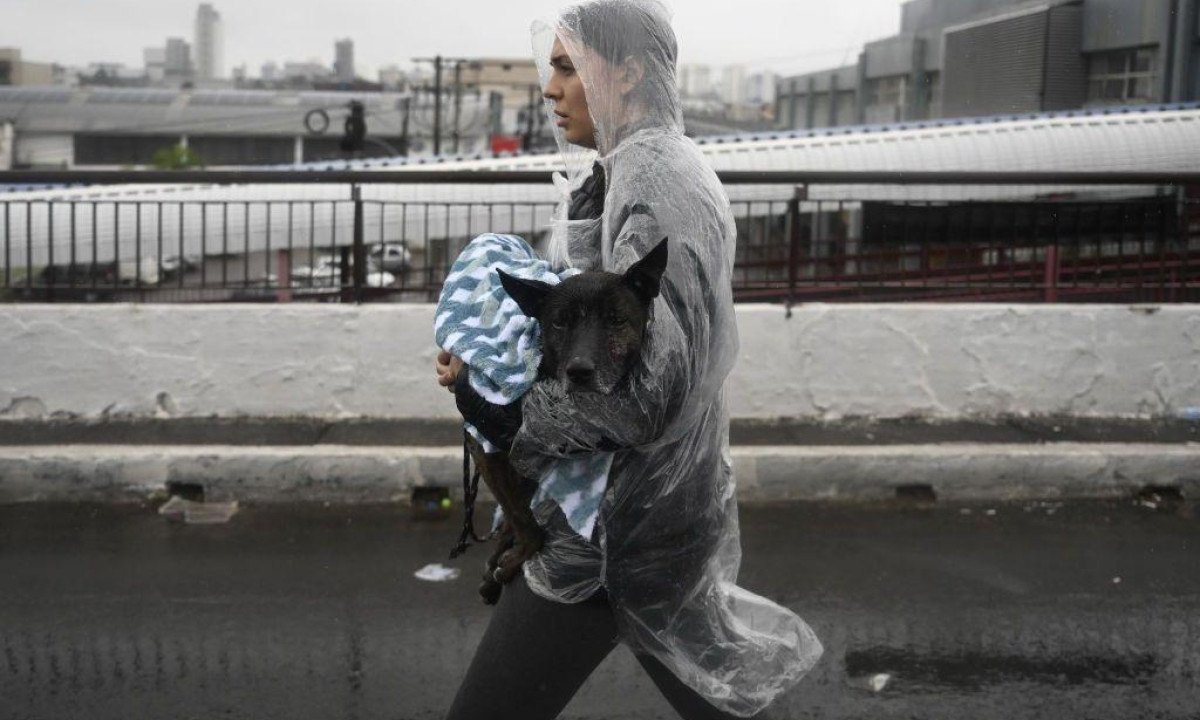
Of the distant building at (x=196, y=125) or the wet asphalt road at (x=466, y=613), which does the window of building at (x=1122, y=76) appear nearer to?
the wet asphalt road at (x=466, y=613)

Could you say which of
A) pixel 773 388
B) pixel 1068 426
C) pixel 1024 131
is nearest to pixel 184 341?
pixel 773 388

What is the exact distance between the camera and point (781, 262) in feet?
25.3

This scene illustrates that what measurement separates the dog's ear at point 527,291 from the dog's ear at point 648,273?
14 centimetres

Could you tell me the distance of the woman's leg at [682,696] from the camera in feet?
8.46

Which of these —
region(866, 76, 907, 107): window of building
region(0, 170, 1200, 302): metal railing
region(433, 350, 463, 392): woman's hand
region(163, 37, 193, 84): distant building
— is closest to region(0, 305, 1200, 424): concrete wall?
region(0, 170, 1200, 302): metal railing

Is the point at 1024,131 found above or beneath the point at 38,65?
beneath

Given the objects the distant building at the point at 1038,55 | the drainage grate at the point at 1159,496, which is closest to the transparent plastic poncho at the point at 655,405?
the drainage grate at the point at 1159,496

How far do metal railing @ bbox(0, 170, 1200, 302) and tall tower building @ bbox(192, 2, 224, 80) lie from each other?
487 feet

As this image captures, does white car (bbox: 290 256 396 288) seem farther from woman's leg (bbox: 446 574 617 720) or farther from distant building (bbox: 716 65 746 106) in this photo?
distant building (bbox: 716 65 746 106)

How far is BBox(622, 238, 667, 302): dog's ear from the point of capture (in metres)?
2.12

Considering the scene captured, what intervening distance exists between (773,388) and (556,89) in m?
5.09

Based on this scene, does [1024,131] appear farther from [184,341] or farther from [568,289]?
[568,289]

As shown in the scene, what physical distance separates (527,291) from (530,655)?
734 millimetres

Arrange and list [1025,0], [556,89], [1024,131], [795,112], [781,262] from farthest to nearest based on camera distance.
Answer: [795,112], [1025,0], [1024,131], [781,262], [556,89]
